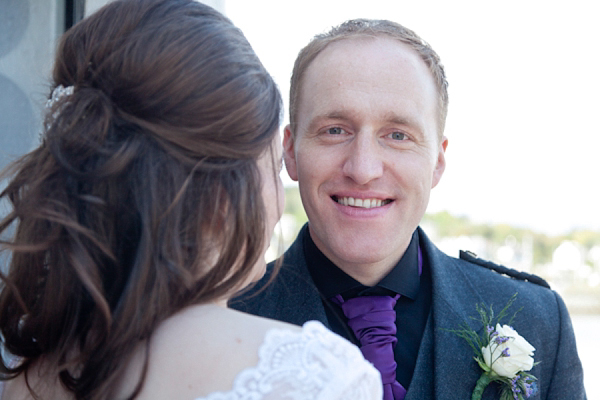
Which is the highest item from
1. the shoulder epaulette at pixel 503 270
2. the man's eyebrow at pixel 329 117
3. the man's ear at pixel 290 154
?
the man's eyebrow at pixel 329 117

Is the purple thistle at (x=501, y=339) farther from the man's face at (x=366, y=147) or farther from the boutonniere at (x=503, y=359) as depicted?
the man's face at (x=366, y=147)

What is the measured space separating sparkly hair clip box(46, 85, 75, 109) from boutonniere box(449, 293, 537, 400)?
1653 mm

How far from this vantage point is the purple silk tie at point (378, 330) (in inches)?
88.0

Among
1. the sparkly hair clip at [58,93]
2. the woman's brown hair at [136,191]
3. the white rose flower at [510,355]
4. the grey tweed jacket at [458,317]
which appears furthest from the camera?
the grey tweed jacket at [458,317]

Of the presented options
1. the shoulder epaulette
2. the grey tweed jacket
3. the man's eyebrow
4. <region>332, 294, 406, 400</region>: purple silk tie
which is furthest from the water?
the man's eyebrow

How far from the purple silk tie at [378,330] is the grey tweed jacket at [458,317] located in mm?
89

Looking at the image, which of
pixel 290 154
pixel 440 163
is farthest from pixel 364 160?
pixel 440 163

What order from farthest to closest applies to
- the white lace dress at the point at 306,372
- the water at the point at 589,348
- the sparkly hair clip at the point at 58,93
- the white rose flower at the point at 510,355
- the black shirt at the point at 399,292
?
the water at the point at 589,348 → the black shirt at the point at 399,292 → the white rose flower at the point at 510,355 → the sparkly hair clip at the point at 58,93 → the white lace dress at the point at 306,372

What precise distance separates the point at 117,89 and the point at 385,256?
141cm

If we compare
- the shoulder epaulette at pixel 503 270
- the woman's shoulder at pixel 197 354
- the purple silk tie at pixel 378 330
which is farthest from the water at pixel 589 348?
the woman's shoulder at pixel 197 354

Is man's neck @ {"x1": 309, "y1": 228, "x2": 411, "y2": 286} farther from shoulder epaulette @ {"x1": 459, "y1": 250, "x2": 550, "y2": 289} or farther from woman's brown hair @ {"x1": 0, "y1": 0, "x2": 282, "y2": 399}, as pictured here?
woman's brown hair @ {"x1": 0, "y1": 0, "x2": 282, "y2": 399}

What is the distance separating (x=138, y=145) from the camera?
137cm

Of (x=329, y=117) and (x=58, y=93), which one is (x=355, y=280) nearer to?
(x=329, y=117)

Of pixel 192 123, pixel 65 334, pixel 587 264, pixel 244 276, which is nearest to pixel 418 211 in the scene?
pixel 244 276
